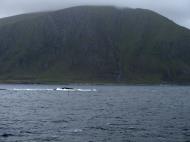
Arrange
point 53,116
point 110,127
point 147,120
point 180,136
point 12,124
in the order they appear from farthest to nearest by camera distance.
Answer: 1. point 53,116
2. point 147,120
3. point 12,124
4. point 110,127
5. point 180,136

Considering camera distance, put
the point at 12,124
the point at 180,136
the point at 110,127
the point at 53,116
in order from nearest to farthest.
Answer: the point at 180,136 → the point at 110,127 → the point at 12,124 → the point at 53,116

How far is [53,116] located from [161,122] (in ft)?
64.7

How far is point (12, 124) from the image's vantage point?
235 feet

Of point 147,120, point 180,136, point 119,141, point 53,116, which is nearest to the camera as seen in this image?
point 119,141

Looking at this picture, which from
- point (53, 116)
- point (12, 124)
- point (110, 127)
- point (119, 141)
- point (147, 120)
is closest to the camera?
point (119, 141)

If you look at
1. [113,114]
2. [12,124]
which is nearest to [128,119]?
[113,114]

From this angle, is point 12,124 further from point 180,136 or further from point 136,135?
point 180,136

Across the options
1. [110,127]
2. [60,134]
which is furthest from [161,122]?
[60,134]

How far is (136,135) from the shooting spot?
59.3 metres

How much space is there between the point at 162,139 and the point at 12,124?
24.6 m

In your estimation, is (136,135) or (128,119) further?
(128,119)

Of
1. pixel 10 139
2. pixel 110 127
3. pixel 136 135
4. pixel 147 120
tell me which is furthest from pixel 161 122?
pixel 10 139

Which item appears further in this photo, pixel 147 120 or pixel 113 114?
pixel 113 114

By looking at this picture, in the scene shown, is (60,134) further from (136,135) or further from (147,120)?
A: (147,120)
